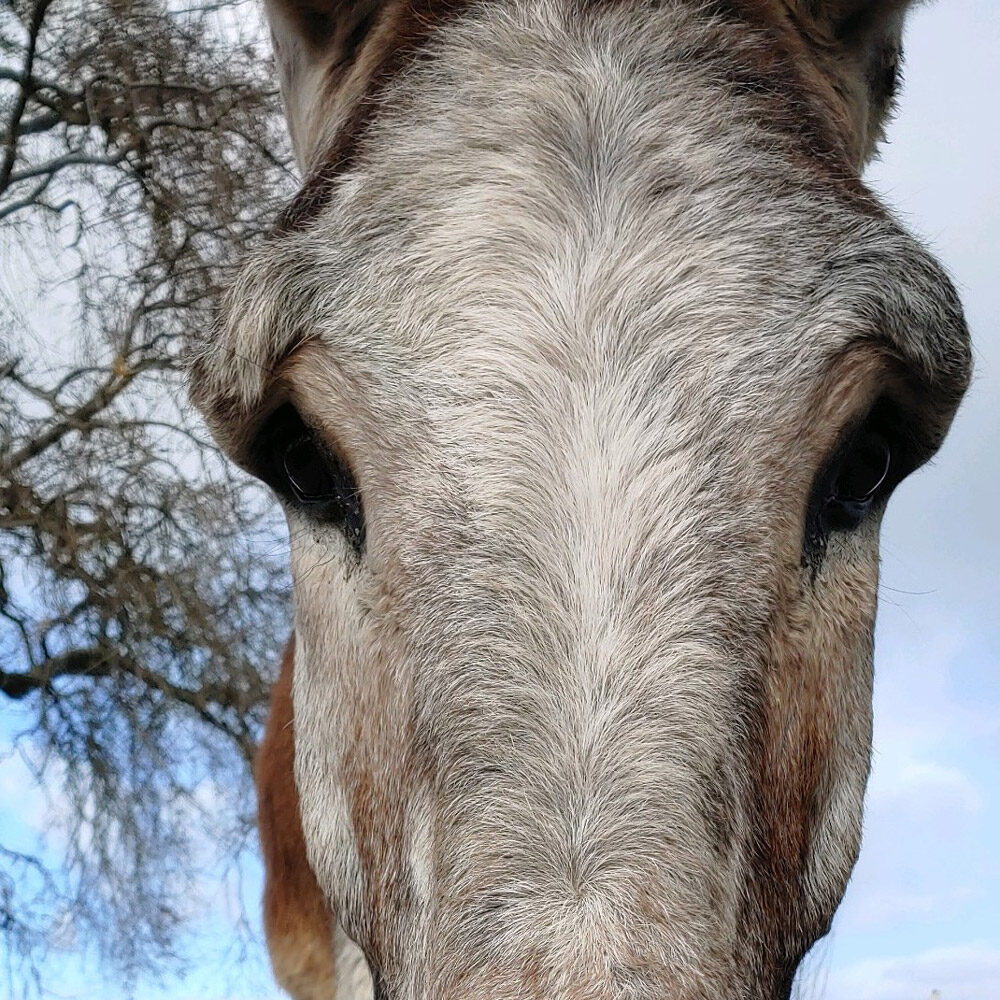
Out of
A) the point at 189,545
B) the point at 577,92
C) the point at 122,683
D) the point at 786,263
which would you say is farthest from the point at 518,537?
the point at 122,683

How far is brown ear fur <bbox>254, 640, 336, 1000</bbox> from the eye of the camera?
4676 millimetres

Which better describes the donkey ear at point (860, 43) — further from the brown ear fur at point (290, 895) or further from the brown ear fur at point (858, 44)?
the brown ear fur at point (290, 895)

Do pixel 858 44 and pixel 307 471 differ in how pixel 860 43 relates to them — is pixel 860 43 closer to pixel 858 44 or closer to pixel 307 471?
pixel 858 44

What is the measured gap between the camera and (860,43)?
319 centimetres

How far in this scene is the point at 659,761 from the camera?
1889 millimetres

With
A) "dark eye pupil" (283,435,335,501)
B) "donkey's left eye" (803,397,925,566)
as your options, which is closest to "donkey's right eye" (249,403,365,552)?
"dark eye pupil" (283,435,335,501)

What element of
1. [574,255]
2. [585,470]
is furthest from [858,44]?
[585,470]

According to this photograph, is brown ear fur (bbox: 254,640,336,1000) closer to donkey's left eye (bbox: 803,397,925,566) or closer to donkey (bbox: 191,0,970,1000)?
donkey (bbox: 191,0,970,1000)

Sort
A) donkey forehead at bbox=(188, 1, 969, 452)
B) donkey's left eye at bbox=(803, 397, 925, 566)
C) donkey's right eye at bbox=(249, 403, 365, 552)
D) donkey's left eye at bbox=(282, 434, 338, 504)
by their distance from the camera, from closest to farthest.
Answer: donkey forehead at bbox=(188, 1, 969, 452) → donkey's left eye at bbox=(803, 397, 925, 566) → donkey's right eye at bbox=(249, 403, 365, 552) → donkey's left eye at bbox=(282, 434, 338, 504)

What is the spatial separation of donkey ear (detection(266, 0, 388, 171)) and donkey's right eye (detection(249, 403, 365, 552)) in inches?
30.6

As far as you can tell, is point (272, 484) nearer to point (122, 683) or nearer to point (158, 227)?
point (158, 227)

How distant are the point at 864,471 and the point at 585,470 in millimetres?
804

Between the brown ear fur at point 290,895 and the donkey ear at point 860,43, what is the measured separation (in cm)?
287

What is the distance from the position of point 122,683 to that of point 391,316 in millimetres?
10154
